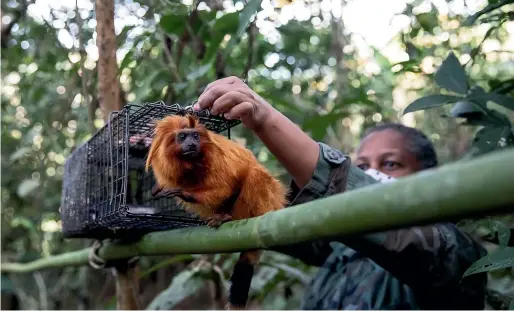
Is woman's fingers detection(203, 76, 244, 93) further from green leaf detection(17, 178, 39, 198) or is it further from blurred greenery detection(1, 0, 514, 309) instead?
green leaf detection(17, 178, 39, 198)

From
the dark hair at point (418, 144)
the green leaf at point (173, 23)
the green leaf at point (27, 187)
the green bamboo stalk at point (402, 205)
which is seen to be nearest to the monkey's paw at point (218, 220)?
the green bamboo stalk at point (402, 205)

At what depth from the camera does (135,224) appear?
1.25m

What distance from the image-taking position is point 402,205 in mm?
552

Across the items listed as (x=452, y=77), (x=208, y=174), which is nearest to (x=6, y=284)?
(x=208, y=174)

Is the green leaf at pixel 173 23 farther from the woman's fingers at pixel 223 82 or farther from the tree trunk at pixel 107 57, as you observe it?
the woman's fingers at pixel 223 82

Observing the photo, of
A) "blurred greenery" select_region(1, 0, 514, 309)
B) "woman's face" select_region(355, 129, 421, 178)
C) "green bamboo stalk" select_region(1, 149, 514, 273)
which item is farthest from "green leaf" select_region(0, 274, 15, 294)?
"green bamboo stalk" select_region(1, 149, 514, 273)

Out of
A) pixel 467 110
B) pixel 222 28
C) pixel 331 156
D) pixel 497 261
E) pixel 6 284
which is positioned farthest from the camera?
pixel 6 284

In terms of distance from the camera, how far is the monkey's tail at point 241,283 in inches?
51.1

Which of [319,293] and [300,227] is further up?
[300,227]

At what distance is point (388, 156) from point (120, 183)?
3.19 ft

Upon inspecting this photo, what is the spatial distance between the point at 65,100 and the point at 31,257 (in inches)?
40.5

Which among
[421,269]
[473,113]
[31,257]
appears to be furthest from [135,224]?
[31,257]

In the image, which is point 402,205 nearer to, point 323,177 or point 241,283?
point 323,177

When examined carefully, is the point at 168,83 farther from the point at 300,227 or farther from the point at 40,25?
the point at 300,227
